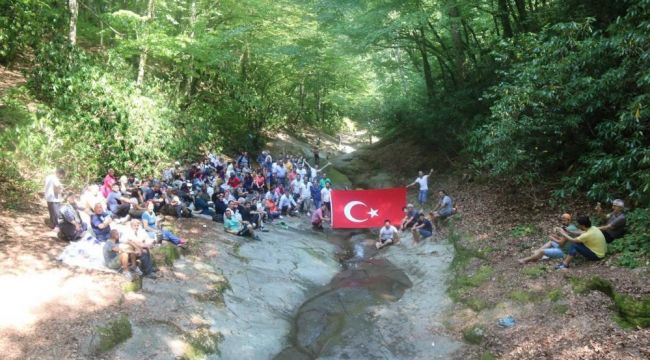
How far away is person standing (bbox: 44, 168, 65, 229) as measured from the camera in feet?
35.0

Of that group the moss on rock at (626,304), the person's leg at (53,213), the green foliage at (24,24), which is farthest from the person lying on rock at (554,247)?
the green foliage at (24,24)

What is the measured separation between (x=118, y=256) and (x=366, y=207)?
1051 centimetres

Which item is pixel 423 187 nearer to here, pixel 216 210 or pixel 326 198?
pixel 326 198

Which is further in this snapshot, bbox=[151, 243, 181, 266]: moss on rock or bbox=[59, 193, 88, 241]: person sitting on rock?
bbox=[151, 243, 181, 266]: moss on rock

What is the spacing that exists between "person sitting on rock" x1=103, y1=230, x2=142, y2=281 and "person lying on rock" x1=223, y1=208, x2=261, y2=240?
5.08 m

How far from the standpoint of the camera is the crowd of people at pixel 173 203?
1031cm

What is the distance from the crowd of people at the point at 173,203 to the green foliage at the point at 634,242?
986 centimetres

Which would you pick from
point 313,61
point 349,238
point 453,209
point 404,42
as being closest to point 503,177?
point 453,209

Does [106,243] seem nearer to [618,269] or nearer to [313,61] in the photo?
[618,269]

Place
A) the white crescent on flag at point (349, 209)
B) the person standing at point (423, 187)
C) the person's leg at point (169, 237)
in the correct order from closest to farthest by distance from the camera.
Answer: the person's leg at point (169, 237) < the white crescent on flag at point (349, 209) < the person standing at point (423, 187)

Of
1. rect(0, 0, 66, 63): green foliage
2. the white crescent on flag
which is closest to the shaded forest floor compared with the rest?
the white crescent on flag

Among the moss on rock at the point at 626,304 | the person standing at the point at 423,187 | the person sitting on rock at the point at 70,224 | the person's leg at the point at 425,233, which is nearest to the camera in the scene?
the moss on rock at the point at 626,304

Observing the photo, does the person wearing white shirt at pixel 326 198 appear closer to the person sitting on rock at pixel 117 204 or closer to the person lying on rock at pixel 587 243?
the person sitting on rock at pixel 117 204

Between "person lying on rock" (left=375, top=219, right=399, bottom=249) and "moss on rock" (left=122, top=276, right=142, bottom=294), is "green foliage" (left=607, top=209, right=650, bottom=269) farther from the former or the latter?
"moss on rock" (left=122, top=276, right=142, bottom=294)
